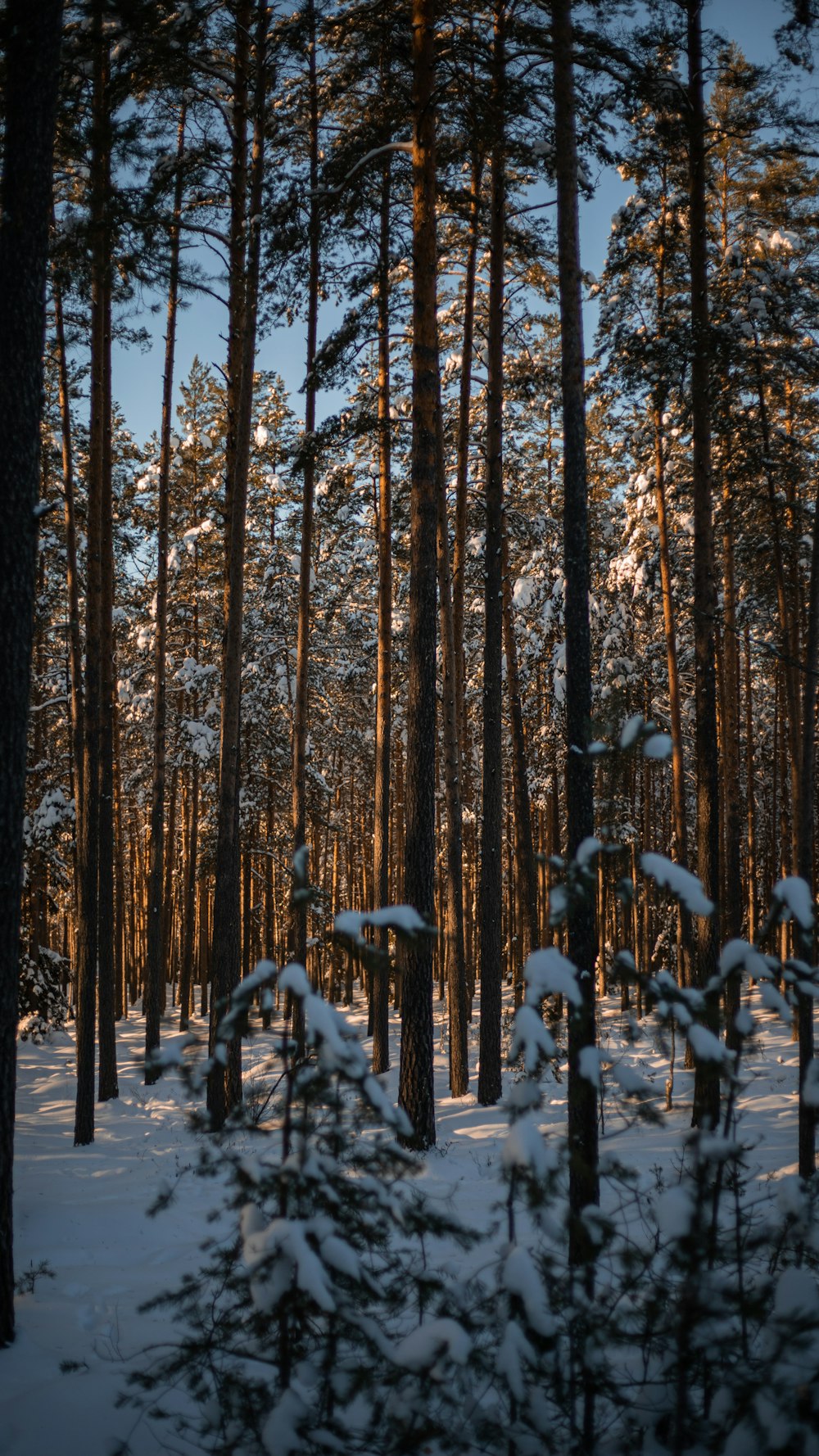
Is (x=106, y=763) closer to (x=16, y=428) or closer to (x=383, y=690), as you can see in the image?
(x=383, y=690)

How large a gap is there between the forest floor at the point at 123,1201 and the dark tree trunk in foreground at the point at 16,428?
2.72 feet

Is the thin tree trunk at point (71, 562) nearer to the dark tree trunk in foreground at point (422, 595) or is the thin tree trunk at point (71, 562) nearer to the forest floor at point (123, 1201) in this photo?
the forest floor at point (123, 1201)

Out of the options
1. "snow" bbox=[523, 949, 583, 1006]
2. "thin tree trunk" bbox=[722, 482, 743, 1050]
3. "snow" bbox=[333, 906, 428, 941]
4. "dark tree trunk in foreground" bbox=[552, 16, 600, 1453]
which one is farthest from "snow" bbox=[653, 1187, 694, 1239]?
"thin tree trunk" bbox=[722, 482, 743, 1050]

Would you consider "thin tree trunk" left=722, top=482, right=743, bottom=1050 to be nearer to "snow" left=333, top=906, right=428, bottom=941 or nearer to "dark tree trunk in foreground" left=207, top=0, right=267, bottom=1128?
"dark tree trunk in foreground" left=207, top=0, right=267, bottom=1128

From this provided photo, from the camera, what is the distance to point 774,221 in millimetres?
10500

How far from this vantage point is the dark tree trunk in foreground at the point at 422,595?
858cm

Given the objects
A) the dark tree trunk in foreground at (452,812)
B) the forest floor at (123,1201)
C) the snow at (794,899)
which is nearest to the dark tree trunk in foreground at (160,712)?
the forest floor at (123,1201)

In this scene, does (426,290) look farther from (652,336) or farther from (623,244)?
(623,244)

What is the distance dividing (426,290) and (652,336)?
2.62 meters

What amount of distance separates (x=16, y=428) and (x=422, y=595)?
15.0ft

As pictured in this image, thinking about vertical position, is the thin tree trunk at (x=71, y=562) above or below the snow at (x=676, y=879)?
above

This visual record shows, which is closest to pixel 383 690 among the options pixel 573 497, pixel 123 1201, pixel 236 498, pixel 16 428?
pixel 236 498

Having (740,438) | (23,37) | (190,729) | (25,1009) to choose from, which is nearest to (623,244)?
(740,438)

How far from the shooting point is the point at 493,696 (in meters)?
11.4
